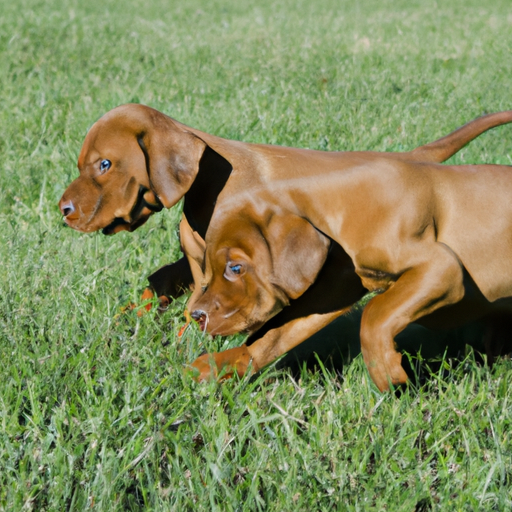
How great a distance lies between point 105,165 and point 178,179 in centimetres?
33

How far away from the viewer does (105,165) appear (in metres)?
2.87

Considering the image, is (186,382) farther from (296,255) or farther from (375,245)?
(375,245)

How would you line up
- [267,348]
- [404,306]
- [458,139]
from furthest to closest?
[458,139]
[267,348]
[404,306]

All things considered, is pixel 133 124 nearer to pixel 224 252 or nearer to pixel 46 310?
pixel 224 252

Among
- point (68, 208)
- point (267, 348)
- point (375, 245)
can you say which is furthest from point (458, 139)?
point (68, 208)

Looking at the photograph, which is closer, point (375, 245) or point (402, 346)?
point (375, 245)

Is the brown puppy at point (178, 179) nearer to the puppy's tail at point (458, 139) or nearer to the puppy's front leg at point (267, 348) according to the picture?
the puppy's front leg at point (267, 348)

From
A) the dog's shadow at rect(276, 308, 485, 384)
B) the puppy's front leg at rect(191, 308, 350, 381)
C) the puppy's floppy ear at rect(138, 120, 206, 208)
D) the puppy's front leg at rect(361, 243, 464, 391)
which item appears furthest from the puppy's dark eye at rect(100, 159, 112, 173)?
the puppy's front leg at rect(361, 243, 464, 391)

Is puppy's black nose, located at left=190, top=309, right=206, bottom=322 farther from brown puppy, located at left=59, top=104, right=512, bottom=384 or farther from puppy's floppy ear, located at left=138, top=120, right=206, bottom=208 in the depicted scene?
puppy's floppy ear, located at left=138, top=120, right=206, bottom=208

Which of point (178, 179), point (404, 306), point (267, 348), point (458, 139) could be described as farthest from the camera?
point (458, 139)

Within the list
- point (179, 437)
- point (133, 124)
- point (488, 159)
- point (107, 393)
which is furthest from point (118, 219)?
point (488, 159)

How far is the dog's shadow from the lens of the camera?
118 inches

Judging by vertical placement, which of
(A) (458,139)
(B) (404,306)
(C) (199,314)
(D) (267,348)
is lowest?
(D) (267,348)

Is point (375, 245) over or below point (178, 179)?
below
